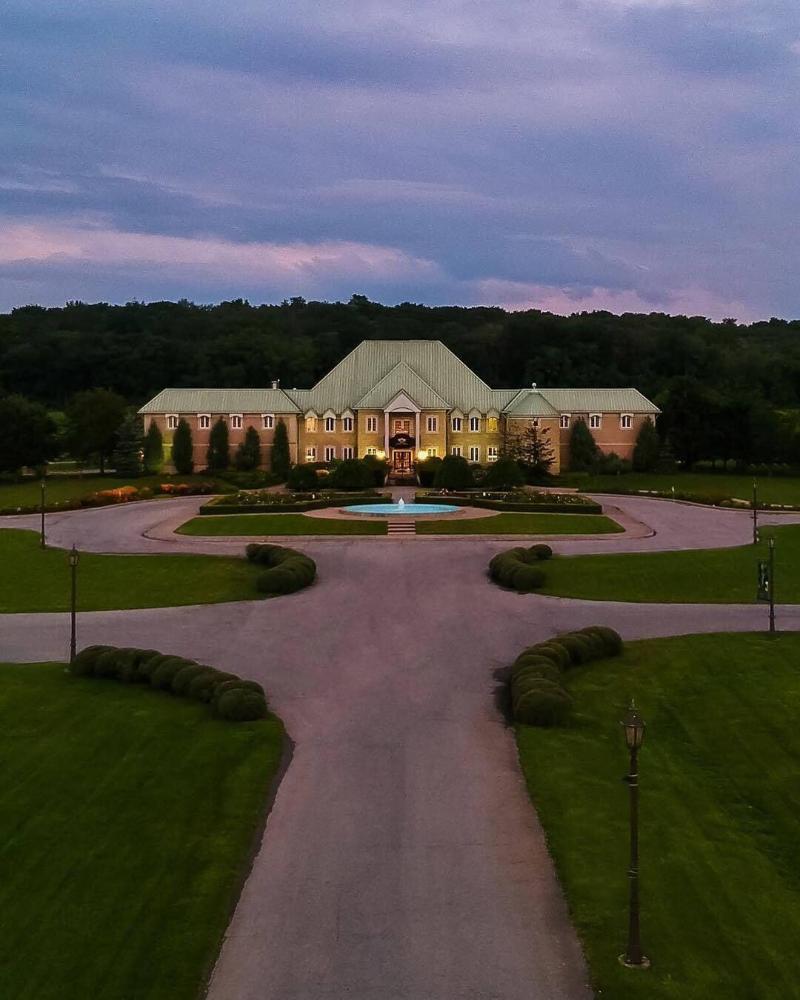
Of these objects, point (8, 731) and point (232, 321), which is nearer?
point (8, 731)

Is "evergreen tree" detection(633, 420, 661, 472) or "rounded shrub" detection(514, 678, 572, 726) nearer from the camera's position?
"rounded shrub" detection(514, 678, 572, 726)

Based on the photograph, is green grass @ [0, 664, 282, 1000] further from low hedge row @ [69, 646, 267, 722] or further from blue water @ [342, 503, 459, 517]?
blue water @ [342, 503, 459, 517]

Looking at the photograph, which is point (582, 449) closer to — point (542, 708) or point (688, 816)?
point (542, 708)

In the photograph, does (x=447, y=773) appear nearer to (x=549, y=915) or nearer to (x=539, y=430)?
(x=549, y=915)

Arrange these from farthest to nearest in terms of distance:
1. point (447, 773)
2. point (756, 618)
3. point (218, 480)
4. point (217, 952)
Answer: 1. point (218, 480)
2. point (756, 618)
3. point (447, 773)
4. point (217, 952)

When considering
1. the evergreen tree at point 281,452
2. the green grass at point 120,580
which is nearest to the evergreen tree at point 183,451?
the evergreen tree at point 281,452

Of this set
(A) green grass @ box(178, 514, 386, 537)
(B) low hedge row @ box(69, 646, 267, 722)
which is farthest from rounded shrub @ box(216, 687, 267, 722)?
(A) green grass @ box(178, 514, 386, 537)

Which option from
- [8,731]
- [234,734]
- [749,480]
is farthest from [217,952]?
[749,480]
